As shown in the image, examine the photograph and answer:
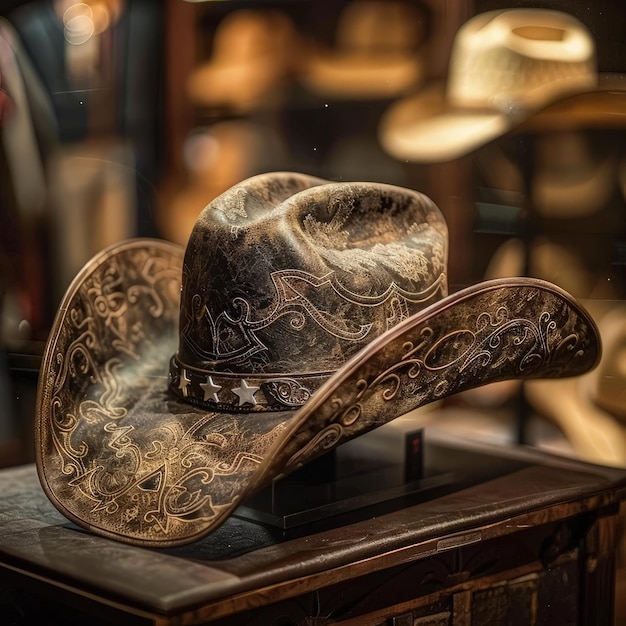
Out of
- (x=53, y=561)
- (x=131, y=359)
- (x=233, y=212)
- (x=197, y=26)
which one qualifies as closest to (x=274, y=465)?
(x=53, y=561)

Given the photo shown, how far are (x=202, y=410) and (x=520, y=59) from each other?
0.99m

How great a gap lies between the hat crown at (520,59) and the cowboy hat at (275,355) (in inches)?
19.0

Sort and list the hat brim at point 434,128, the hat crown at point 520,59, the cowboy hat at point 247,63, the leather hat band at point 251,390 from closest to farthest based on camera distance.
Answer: the leather hat band at point 251,390 < the hat crown at point 520,59 < the hat brim at point 434,128 < the cowboy hat at point 247,63

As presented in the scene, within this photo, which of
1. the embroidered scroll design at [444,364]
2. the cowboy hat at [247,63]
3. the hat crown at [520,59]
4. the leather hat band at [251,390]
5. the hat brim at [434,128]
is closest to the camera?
the embroidered scroll design at [444,364]

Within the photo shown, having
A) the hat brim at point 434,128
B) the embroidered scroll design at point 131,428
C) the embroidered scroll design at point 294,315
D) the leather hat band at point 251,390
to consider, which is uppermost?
the hat brim at point 434,128

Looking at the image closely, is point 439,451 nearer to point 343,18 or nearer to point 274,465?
point 274,465

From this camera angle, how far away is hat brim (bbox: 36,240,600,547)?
1308 millimetres

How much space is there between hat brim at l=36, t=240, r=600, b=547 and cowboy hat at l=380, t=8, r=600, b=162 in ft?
1.94

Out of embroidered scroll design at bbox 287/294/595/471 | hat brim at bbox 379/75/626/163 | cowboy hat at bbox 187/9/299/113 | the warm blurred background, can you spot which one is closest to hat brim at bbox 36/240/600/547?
embroidered scroll design at bbox 287/294/595/471

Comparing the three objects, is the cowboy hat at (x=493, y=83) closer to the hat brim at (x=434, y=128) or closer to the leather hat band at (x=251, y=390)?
the hat brim at (x=434, y=128)

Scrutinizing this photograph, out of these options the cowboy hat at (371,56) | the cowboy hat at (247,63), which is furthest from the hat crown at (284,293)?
the cowboy hat at (247,63)

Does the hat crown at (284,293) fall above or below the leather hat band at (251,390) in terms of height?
above

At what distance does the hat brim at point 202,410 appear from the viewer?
4.29 ft

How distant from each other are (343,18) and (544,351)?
3.34 feet
